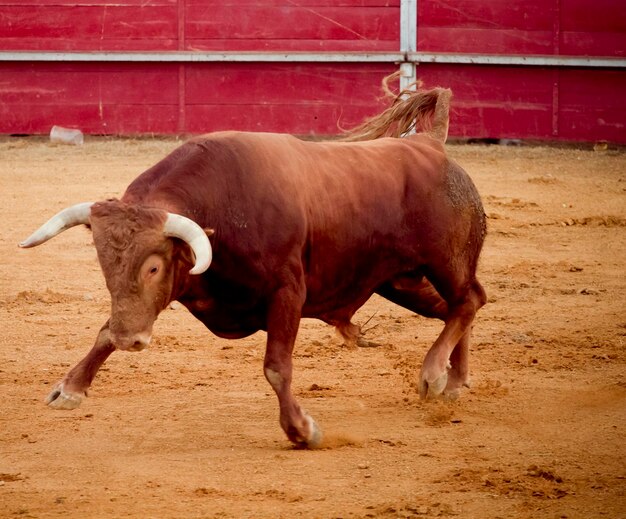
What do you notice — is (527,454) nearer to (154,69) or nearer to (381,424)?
(381,424)

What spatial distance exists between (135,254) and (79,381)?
80 cm

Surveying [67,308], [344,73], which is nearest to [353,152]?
[67,308]

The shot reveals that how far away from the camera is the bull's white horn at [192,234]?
3.55 m

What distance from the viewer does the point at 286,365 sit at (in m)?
3.93

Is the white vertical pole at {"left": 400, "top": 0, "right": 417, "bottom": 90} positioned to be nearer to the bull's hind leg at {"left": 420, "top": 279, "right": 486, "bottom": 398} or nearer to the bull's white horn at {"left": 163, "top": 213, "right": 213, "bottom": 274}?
the bull's hind leg at {"left": 420, "top": 279, "right": 486, "bottom": 398}

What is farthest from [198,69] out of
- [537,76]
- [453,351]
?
[453,351]

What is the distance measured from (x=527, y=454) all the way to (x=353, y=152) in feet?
4.45

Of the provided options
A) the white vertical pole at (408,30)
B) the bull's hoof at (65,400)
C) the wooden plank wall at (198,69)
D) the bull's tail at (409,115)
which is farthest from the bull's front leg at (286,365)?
the white vertical pole at (408,30)

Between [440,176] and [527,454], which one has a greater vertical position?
[440,176]

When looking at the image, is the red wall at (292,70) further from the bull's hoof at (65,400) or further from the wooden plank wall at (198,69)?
the bull's hoof at (65,400)

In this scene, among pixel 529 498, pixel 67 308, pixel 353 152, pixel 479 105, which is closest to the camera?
pixel 529 498

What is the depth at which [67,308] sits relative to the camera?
6.07m

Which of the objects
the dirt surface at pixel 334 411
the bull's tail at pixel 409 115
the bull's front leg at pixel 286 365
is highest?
the bull's tail at pixel 409 115

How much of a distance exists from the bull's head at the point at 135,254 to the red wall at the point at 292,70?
855 centimetres
